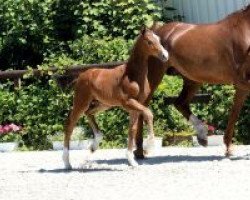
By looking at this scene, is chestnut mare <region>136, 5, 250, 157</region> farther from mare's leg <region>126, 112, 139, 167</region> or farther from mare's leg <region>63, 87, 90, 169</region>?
mare's leg <region>63, 87, 90, 169</region>

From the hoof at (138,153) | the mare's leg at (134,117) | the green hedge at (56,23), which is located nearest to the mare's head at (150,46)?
the mare's leg at (134,117)

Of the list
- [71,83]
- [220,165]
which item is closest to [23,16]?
[71,83]

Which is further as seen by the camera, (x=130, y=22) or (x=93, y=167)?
(x=130, y=22)

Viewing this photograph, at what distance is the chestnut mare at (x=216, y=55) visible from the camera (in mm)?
11352

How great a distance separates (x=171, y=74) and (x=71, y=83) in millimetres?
1777

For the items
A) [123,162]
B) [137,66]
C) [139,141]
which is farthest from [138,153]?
[137,66]

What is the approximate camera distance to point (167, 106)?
14.6 meters

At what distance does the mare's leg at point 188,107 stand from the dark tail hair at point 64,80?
2.98 m

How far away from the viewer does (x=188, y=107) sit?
40.6 feet

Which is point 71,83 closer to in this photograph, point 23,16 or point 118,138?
point 118,138

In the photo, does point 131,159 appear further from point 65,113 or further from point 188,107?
point 65,113

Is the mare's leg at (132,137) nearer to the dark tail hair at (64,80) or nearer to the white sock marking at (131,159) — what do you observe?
the white sock marking at (131,159)

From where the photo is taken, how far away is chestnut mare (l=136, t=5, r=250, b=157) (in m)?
11.4

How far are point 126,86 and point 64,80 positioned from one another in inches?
172
